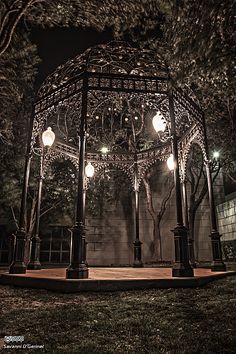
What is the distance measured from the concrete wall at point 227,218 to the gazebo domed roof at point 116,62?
1106cm

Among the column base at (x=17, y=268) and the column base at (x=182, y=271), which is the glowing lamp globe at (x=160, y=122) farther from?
the column base at (x=17, y=268)

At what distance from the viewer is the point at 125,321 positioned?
151 inches

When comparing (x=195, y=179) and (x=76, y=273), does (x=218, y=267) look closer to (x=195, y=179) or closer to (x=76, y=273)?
(x=76, y=273)

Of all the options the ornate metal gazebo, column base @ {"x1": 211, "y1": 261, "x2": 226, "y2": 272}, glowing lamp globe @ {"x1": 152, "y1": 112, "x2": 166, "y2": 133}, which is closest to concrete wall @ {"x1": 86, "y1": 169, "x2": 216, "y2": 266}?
the ornate metal gazebo

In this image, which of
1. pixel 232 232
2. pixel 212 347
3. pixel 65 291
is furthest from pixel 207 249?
pixel 212 347

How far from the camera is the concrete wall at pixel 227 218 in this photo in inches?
663

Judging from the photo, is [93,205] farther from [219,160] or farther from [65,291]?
[65,291]

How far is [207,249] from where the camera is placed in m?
17.9

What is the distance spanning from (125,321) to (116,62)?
7.49 meters

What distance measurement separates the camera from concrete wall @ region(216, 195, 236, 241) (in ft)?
55.3

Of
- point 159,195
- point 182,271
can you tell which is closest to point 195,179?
point 159,195

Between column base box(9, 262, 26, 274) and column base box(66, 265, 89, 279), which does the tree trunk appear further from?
column base box(66, 265, 89, 279)

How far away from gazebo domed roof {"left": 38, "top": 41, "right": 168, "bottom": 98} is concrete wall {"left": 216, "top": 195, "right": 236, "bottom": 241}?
1106 centimetres

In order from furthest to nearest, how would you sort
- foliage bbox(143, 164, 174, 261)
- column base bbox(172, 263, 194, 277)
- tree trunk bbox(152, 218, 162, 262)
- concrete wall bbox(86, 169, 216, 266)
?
concrete wall bbox(86, 169, 216, 266) → foliage bbox(143, 164, 174, 261) → tree trunk bbox(152, 218, 162, 262) → column base bbox(172, 263, 194, 277)
